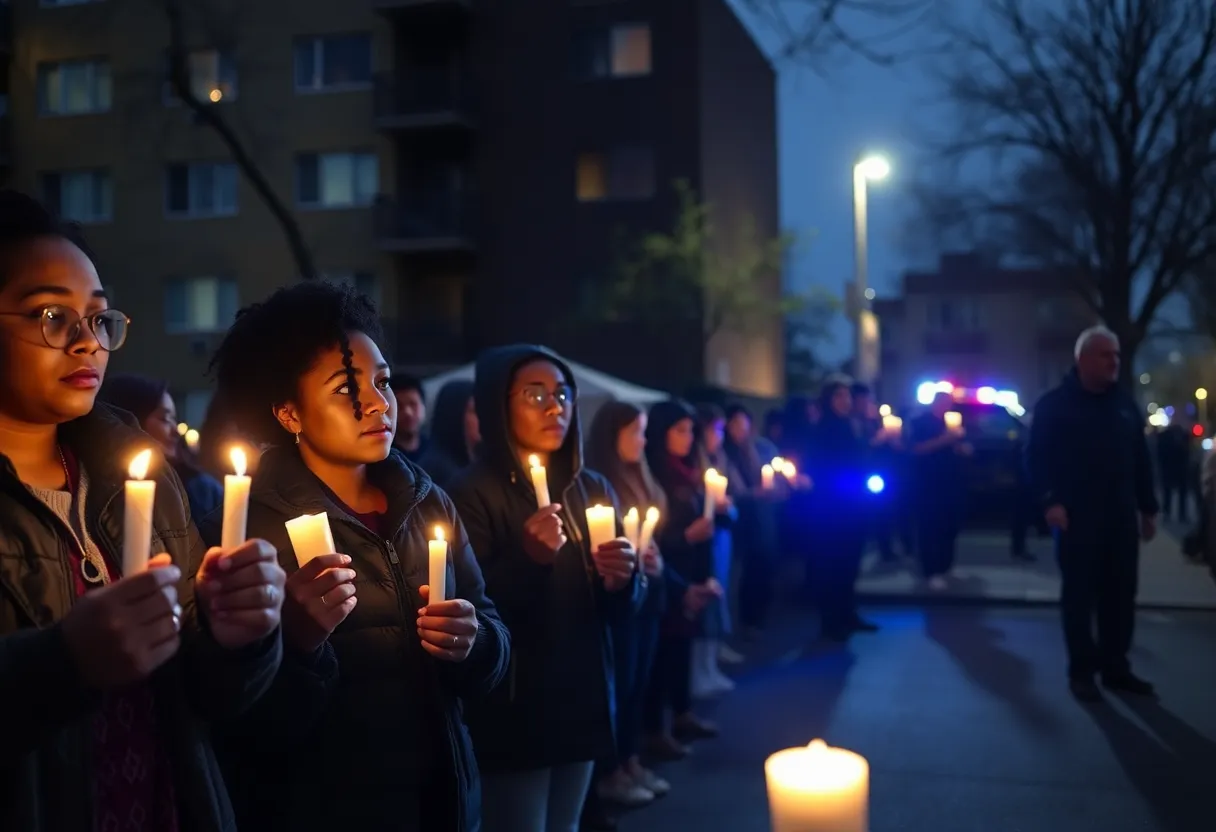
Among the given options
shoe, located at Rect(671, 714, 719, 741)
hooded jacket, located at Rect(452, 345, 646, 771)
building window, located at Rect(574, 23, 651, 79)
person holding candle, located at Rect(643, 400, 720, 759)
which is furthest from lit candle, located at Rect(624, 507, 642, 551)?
building window, located at Rect(574, 23, 651, 79)

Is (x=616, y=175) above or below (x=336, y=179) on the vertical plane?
below

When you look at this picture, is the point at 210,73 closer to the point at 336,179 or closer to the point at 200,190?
the point at 200,190

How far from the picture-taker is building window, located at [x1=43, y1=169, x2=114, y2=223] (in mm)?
29703

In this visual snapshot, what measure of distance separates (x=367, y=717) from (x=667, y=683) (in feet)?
14.6

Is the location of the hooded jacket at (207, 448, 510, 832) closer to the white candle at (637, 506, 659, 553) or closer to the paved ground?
the white candle at (637, 506, 659, 553)

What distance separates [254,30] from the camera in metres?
28.5

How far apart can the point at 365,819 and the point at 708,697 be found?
5663mm

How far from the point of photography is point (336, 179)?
28594 millimetres

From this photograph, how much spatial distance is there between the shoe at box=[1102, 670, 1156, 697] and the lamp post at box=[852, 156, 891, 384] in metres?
9.76

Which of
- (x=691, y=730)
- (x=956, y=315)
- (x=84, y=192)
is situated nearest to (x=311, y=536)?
(x=691, y=730)

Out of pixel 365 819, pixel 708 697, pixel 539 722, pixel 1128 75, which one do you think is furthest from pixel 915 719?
pixel 1128 75

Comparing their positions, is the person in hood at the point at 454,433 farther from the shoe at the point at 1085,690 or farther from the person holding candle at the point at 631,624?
the shoe at the point at 1085,690

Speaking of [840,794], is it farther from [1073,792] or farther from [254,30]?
[254,30]

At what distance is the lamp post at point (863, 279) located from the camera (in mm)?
17234
